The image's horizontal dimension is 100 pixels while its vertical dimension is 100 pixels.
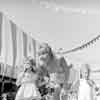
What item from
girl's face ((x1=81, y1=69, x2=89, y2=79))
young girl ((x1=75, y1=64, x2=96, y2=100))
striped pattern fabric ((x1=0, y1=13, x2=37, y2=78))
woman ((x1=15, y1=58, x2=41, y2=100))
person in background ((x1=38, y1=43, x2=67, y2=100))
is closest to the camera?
woman ((x1=15, y1=58, x2=41, y2=100))

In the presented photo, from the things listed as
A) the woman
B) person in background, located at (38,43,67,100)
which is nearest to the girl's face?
person in background, located at (38,43,67,100)

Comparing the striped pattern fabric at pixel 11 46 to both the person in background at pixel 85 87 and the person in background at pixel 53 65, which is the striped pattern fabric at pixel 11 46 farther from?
the person in background at pixel 85 87

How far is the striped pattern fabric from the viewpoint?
11.8 ft

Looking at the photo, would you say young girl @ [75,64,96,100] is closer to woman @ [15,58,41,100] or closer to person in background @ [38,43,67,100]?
person in background @ [38,43,67,100]

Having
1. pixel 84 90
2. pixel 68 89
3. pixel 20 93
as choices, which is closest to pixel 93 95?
pixel 84 90

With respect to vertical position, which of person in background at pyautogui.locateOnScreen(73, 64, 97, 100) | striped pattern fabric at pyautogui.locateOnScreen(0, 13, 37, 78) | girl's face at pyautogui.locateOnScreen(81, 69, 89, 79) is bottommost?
person in background at pyautogui.locateOnScreen(73, 64, 97, 100)

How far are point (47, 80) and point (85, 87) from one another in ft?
1.95

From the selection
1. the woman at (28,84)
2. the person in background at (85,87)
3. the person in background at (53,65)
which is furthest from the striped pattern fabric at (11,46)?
the person in background at (85,87)

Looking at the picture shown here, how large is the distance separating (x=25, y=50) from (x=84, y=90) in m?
1.83

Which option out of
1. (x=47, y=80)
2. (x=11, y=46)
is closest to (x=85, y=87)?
(x=47, y=80)

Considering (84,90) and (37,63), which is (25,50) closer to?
(37,63)

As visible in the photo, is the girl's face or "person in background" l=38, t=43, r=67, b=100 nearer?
the girl's face

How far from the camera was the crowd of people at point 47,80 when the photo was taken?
2.74 meters

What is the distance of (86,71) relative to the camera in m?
2.95
